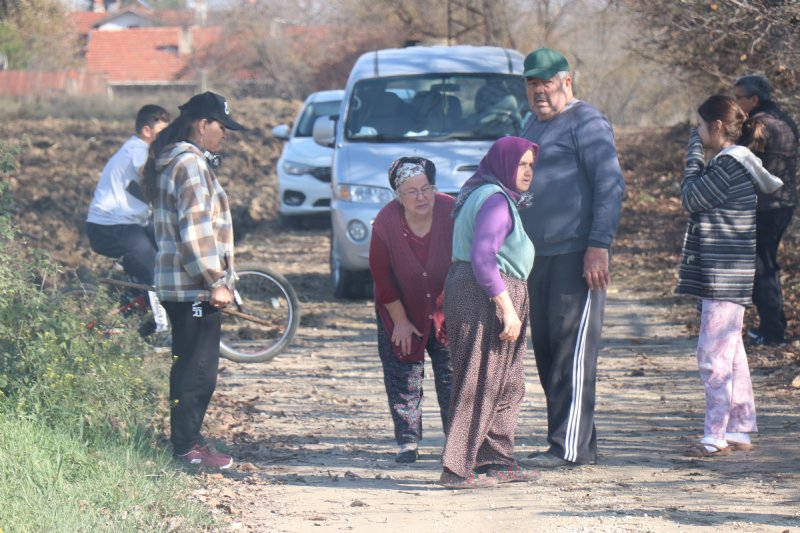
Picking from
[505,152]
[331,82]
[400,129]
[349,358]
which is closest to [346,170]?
[400,129]

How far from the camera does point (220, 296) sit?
20.4 ft

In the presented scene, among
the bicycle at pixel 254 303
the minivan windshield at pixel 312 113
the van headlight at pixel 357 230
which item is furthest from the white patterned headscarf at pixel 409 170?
the minivan windshield at pixel 312 113

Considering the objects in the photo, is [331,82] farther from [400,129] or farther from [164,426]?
[164,426]

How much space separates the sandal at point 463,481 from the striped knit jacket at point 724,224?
5.22 ft

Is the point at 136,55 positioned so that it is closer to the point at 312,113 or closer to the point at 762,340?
the point at 312,113

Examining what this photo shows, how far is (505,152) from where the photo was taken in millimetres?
5828

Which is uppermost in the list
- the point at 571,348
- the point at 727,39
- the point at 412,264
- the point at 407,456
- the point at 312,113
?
the point at 727,39

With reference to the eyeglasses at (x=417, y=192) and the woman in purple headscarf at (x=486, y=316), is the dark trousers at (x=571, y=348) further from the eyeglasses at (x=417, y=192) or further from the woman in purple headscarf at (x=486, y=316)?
the eyeglasses at (x=417, y=192)

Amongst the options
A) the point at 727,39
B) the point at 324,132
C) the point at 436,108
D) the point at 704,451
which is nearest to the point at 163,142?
the point at 704,451

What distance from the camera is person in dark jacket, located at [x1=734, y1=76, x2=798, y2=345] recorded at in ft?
29.0

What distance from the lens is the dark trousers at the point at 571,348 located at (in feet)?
20.5

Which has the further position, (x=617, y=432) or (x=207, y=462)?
(x=617, y=432)

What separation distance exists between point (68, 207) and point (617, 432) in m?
13.1

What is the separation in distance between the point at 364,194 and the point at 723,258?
517 centimetres
